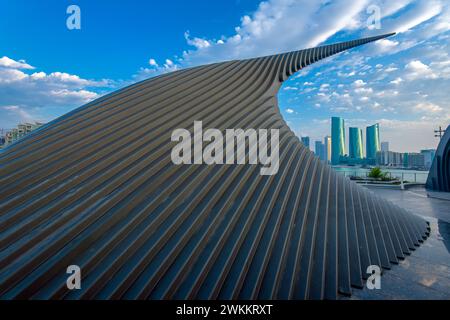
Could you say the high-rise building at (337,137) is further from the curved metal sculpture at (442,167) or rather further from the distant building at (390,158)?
the curved metal sculpture at (442,167)

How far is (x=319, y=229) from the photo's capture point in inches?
144

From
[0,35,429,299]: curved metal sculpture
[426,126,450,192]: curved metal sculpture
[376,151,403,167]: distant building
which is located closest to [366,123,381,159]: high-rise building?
[376,151,403,167]: distant building

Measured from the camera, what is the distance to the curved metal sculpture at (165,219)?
227 centimetres

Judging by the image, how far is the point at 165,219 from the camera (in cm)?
294

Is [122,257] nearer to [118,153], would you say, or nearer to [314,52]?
[118,153]

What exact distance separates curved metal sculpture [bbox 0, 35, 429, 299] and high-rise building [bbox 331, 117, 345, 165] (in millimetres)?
58997

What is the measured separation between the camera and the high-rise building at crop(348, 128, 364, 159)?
57250 millimetres

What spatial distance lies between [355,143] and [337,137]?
6.11 meters

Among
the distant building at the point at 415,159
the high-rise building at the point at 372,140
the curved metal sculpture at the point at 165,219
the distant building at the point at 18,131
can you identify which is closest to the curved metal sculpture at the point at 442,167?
the curved metal sculpture at the point at 165,219

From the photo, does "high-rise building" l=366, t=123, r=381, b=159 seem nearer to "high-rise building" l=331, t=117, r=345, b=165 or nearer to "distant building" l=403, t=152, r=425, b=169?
"high-rise building" l=331, t=117, r=345, b=165

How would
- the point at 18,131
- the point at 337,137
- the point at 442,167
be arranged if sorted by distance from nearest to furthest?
the point at 442,167 < the point at 18,131 < the point at 337,137

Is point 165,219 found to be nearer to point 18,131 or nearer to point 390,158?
point 390,158

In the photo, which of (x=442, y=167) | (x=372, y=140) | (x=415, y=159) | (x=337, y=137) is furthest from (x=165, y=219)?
(x=337, y=137)
